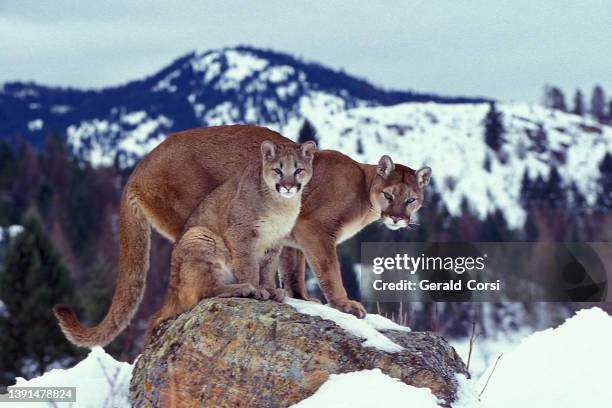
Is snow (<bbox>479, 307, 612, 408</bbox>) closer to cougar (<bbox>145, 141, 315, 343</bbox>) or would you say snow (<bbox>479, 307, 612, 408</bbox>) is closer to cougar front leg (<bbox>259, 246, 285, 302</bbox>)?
cougar front leg (<bbox>259, 246, 285, 302</bbox>)

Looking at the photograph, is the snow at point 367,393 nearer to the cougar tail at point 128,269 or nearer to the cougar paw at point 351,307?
the cougar paw at point 351,307

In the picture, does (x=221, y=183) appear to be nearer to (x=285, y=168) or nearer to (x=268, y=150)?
(x=268, y=150)

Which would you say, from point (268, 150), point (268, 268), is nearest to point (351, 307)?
point (268, 268)

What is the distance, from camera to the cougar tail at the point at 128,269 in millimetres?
10227

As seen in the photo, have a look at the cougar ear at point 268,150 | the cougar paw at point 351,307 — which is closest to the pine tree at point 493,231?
the cougar paw at point 351,307

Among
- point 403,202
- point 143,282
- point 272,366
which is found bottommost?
point 272,366

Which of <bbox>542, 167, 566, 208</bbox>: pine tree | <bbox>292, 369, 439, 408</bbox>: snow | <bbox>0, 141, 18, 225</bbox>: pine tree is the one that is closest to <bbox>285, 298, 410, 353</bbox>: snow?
<bbox>292, 369, 439, 408</bbox>: snow

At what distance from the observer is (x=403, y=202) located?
33.4ft

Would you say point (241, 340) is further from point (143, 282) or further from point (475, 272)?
point (475, 272)

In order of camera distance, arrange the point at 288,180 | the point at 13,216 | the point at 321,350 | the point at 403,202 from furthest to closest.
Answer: the point at 13,216, the point at 403,202, the point at 288,180, the point at 321,350

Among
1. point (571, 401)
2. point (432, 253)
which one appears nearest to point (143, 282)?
point (432, 253)

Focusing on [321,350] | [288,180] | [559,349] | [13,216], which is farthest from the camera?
[13,216]

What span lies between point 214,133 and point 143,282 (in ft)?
5.98

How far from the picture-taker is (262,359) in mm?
8516
